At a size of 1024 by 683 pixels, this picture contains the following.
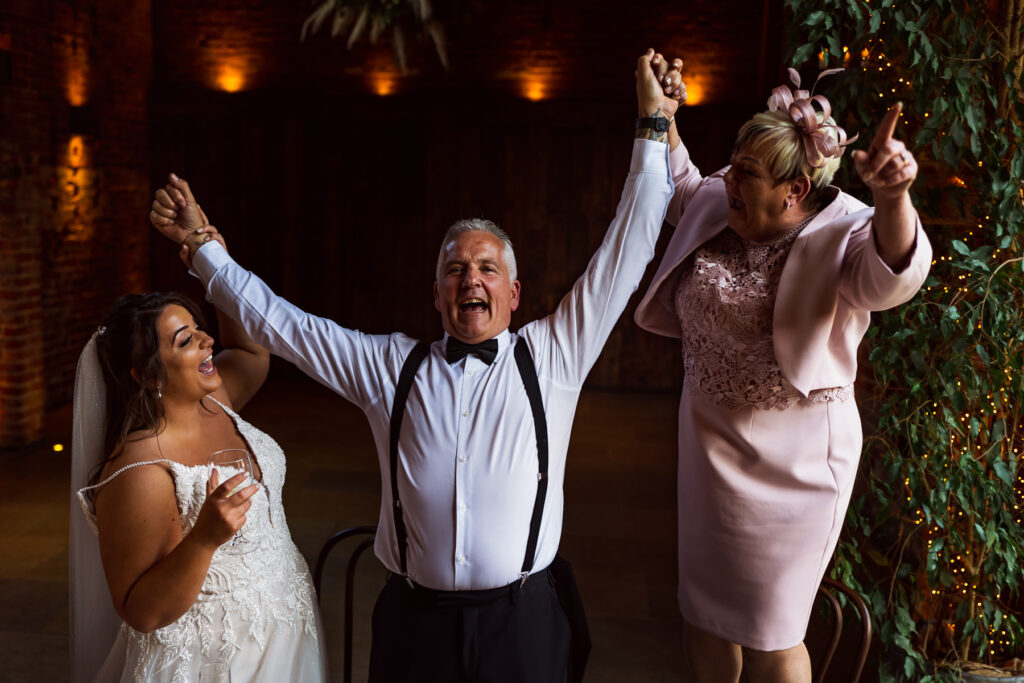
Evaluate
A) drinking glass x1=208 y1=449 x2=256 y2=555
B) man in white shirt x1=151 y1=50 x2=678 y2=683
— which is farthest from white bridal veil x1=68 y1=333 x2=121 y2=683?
man in white shirt x1=151 y1=50 x2=678 y2=683

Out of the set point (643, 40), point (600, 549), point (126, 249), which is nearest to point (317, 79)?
point (126, 249)

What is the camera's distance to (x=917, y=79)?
2.42 metres

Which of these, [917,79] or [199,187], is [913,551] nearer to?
[917,79]

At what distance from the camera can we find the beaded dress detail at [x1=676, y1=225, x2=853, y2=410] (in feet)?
6.40

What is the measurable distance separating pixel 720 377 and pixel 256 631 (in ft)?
4.02

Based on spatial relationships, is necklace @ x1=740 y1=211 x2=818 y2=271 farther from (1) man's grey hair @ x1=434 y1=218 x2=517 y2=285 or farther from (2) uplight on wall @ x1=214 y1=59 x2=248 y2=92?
(2) uplight on wall @ x1=214 y1=59 x2=248 y2=92

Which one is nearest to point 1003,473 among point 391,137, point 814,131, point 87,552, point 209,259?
point 814,131

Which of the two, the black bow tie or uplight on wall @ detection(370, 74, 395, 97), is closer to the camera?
the black bow tie

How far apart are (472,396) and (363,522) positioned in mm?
3219

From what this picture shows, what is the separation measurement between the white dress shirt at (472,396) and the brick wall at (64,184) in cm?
473

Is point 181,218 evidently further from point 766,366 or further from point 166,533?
point 766,366

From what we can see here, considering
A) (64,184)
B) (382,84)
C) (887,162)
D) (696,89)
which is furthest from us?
(382,84)

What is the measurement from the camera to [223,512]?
178 centimetres

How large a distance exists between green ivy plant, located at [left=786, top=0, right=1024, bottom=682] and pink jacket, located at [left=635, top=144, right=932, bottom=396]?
67cm
